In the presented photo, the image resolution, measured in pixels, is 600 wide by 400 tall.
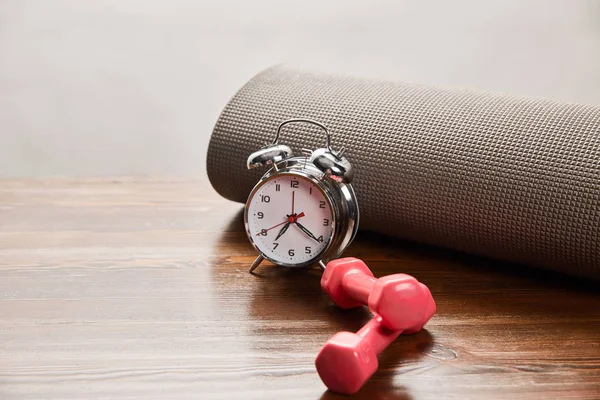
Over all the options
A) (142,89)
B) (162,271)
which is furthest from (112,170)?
(162,271)

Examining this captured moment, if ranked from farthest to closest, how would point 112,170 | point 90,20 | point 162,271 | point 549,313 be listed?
1. point 112,170
2. point 90,20
3. point 162,271
4. point 549,313

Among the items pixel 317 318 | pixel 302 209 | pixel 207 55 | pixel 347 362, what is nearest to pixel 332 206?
pixel 302 209

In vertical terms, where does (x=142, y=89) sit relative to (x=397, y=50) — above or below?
below

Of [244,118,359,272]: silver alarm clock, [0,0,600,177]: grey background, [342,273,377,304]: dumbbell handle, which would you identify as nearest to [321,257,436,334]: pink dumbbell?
[342,273,377,304]: dumbbell handle

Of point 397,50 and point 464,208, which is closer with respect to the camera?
point 464,208

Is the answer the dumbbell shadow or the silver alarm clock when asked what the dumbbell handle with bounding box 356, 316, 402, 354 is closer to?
the dumbbell shadow

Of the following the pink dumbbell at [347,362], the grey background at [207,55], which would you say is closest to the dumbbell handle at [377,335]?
the pink dumbbell at [347,362]

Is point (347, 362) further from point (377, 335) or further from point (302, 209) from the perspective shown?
point (302, 209)

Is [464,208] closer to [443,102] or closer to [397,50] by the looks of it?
[443,102]

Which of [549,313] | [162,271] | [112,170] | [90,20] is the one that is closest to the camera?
[549,313]
